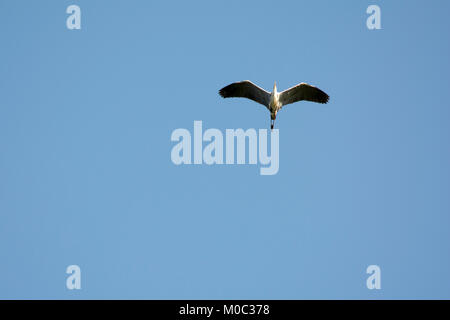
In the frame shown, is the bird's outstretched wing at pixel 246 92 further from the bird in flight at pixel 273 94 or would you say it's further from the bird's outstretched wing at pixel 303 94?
the bird's outstretched wing at pixel 303 94

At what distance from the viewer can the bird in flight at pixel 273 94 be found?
2480cm

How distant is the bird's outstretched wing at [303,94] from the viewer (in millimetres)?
24875

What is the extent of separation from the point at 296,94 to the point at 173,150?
539cm

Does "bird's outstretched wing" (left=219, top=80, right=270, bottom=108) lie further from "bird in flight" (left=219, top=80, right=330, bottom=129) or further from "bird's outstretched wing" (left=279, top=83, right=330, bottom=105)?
"bird's outstretched wing" (left=279, top=83, right=330, bottom=105)

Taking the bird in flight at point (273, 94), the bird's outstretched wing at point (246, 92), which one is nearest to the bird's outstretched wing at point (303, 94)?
the bird in flight at point (273, 94)

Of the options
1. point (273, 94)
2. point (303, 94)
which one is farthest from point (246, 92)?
point (303, 94)

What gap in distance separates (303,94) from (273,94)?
4.74 feet

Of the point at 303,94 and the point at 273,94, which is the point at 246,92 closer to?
the point at 273,94

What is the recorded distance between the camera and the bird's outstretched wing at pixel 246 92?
25.1 meters

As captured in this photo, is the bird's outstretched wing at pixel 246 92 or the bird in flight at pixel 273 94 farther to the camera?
the bird's outstretched wing at pixel 246 92

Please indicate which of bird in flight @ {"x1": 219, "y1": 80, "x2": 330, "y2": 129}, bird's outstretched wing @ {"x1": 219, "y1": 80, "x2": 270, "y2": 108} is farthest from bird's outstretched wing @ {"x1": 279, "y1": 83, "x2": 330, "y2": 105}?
bird's outstretched wing @ {"x1": 219, "y1": 80, "x2": 270, "y2": 108}

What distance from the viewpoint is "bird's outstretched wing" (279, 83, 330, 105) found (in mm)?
24875
